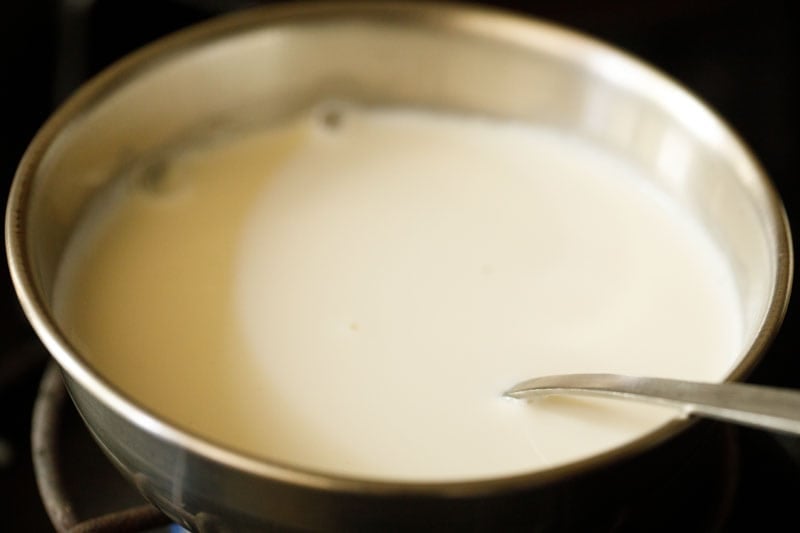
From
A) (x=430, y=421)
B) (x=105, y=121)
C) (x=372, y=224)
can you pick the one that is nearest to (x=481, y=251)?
(x=372, y=224)

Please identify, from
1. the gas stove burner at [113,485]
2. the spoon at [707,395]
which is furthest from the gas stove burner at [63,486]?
the spoon at [707,395]

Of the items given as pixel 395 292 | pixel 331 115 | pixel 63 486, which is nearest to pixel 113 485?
pixel 63 486

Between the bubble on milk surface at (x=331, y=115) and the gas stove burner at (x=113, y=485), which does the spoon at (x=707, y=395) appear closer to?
the gas stove burner at (x=113, y=485)

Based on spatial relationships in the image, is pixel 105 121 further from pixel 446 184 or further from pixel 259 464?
pixel 259 464

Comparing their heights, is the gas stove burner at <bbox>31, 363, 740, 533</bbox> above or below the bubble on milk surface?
below

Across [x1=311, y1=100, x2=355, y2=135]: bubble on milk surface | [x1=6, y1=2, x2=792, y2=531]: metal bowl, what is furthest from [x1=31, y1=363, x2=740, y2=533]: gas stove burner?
[x1=311, y1=100, x2=355, y2=135]: bubble on milk surface

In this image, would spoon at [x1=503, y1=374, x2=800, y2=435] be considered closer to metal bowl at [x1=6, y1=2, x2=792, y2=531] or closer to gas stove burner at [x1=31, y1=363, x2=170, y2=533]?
metal bowl at [x1=6, y1=2, x2=792, y2=531]
